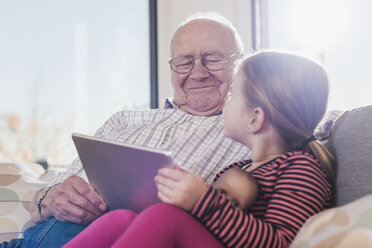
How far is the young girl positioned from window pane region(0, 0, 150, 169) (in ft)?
7.43

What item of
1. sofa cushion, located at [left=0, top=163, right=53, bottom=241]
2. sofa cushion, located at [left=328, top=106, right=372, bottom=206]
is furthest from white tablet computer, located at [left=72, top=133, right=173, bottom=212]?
sofa cushion, located at [left=0, top=163, right=53, bottom=241]

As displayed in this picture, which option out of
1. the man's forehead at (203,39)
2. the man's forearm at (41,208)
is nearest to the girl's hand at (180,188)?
the man's forearm at (41,208)

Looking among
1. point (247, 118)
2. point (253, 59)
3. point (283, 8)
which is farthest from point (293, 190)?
point (283, 8)

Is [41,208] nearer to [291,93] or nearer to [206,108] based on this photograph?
[206,108]

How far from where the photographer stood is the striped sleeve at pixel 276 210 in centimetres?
83

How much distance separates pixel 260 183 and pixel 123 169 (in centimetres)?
30

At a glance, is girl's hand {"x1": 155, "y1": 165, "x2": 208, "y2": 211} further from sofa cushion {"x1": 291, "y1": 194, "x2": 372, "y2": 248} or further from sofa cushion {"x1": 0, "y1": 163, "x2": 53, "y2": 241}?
sofa cushion {"x1": 0, "y1": 163, "x2": 53, "y2": 241}

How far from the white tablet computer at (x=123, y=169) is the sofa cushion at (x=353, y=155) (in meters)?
0.44

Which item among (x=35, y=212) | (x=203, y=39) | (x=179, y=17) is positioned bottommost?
(x=35, y=212)

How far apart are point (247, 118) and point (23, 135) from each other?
2394 mm

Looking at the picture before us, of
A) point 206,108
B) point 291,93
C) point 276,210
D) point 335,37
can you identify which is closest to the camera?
point 276,210

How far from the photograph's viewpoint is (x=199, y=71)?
6.05 ft

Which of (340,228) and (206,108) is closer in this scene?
(340,228)

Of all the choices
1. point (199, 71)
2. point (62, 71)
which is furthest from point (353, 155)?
point (62, 71)
